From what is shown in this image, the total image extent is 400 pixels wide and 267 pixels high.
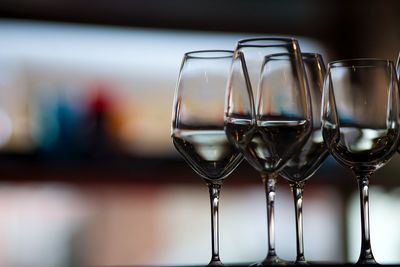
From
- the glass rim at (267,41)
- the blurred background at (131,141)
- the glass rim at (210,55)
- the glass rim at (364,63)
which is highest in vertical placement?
the glass rim at (267,41)

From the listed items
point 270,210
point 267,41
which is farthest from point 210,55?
point 270,210

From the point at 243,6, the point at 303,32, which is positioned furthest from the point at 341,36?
the point at 243,6

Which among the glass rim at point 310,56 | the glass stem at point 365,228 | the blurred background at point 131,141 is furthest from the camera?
the blurred background at point 131,141

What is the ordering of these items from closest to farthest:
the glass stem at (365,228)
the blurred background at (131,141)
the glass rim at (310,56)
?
the glass stem at (365,228) → the glass rim at (310,56) → the blurred background at (131,141)

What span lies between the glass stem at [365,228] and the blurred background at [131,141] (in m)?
1.24

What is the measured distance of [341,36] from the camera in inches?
87.5

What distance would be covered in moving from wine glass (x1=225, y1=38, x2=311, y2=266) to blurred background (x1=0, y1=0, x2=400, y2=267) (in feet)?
4.04

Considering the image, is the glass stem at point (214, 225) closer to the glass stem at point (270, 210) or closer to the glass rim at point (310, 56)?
the glass stem at point (270, 210)

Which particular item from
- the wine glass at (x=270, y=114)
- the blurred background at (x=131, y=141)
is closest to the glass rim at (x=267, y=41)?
the wine glass at (x=270, y=114)

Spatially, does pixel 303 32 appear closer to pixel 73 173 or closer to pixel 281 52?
pixel 73 173

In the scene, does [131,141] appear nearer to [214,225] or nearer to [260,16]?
[260,16]

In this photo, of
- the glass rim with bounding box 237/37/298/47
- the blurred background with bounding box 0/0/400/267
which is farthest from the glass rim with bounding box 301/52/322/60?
the blurred background with bounding box 0/0/400/267

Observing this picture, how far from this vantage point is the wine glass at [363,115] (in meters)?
0.72

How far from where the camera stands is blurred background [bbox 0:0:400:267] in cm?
192
